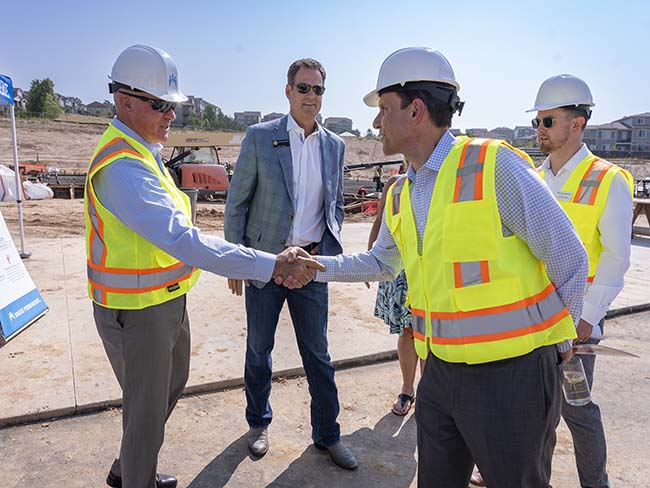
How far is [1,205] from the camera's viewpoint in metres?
17.4

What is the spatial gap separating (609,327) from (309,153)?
465 centimetres

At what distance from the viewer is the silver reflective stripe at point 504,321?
1.77 meters

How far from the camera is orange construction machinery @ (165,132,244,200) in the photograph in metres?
19.8

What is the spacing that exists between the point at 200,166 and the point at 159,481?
58.9 ft

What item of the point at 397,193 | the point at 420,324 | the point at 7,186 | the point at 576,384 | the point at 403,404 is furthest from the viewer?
the point at 7,186

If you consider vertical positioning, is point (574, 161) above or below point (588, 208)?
above

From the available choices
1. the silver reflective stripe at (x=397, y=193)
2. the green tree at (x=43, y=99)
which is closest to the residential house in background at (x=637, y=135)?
the green tree at (x=43, y=99)

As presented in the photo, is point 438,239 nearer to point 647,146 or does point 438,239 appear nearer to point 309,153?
point 309,153

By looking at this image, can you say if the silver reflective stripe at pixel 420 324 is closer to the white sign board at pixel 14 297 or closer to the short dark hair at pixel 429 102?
the short dark hair at pixel 429 102

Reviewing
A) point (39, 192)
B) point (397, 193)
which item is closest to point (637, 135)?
point (39, 192)

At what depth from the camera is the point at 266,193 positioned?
329cm

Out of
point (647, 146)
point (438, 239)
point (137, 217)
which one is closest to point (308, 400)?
point (137, 217)

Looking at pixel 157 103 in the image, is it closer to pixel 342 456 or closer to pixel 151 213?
pixel 151 213

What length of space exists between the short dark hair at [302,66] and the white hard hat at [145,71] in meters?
0.93
